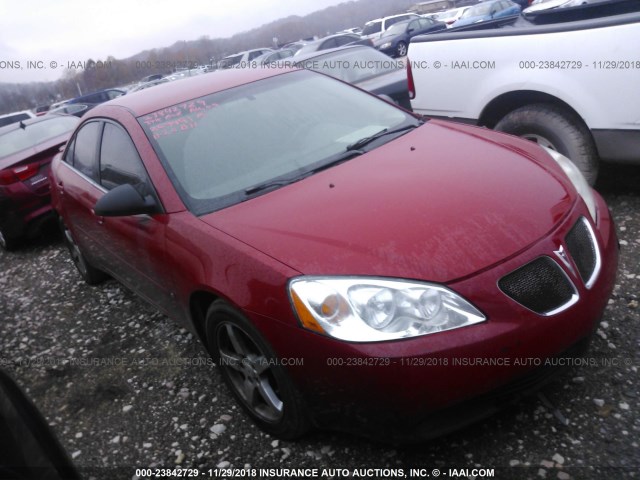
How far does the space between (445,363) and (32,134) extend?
20.0 feet

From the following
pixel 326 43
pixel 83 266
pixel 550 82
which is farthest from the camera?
pixel 326 43

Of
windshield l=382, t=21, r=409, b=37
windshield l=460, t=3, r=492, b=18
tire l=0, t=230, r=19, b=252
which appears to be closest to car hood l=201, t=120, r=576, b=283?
tire l=0, t=230, r=19, b=252

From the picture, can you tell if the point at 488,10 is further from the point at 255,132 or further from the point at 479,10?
the point at 255,132

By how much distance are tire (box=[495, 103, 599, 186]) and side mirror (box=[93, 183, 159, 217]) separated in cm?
280

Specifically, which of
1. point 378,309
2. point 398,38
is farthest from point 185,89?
point 398,38

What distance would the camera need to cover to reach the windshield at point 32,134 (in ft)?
20.3

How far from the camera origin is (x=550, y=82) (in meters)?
3.86

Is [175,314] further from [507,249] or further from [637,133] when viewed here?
[637,133]

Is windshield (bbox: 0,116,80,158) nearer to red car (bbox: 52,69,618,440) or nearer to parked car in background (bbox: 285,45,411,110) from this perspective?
parked car in background (bbox: 285,45,411,110)

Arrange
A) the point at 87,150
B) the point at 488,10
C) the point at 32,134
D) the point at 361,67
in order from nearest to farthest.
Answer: the point at 87,150 < the point at 32,134 < the point at 361,67 < the point at 488,10

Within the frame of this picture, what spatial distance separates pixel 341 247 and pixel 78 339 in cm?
263

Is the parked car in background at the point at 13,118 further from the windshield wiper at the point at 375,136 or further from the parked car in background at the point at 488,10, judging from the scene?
the parked car in background at the point at 488,10

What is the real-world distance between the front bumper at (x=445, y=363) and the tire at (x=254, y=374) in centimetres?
10

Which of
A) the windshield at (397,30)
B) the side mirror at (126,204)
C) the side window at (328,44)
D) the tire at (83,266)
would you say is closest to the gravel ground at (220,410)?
the tire at (83,266)
